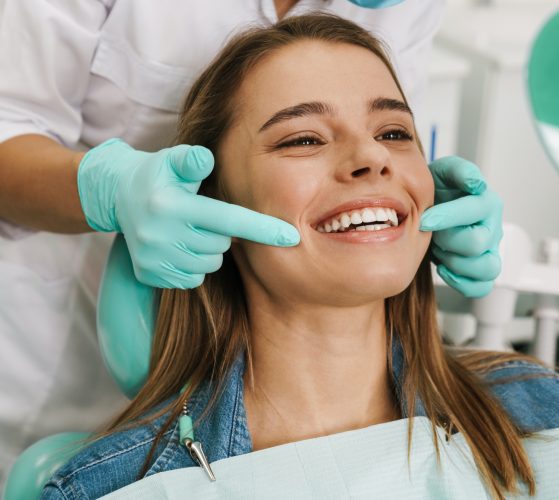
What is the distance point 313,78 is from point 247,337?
46 cm

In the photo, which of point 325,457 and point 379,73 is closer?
point 325,457

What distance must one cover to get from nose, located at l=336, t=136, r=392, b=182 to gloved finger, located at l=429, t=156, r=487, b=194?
0.19 m

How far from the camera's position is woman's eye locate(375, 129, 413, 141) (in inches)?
52.1

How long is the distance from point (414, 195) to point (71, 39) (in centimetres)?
66

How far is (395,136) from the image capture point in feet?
4.40

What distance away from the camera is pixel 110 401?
1.71 metres

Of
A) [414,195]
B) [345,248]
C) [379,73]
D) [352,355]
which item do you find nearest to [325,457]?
[352,355]

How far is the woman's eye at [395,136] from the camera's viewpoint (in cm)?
132

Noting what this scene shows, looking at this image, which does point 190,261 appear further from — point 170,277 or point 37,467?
point 37,467

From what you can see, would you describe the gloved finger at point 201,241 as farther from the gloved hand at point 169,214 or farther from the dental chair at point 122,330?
the dental chair at point 122,330

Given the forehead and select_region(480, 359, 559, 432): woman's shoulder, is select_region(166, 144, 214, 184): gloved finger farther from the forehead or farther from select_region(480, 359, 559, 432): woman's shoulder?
select_region(480, 359, 559, 432): woman's shoulder

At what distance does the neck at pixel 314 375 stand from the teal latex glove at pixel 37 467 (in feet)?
1.01

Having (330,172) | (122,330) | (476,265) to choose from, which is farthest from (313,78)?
(122,330)

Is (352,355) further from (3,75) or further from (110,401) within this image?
(3,75)
